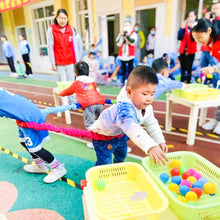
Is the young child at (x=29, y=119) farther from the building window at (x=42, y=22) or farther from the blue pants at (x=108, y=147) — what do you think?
the building window at (x=42, y=22)

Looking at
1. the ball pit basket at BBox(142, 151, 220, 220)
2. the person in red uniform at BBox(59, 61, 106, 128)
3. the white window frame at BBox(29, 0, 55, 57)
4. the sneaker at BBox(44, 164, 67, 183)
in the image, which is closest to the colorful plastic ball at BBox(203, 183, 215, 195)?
the ball pit basket at BBox(142, 151, 220, 220)

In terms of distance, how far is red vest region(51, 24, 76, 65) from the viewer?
11.9ft

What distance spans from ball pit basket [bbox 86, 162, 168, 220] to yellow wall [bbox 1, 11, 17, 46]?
14.0 m

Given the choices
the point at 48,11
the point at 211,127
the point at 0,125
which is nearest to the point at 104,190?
the point at 211,127

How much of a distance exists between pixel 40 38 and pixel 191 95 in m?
11.0

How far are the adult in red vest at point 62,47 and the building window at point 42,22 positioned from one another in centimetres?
777

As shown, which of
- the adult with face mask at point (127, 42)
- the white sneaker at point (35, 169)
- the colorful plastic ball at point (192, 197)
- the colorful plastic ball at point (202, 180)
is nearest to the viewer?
the colorful plastic ball at point (192, 197)

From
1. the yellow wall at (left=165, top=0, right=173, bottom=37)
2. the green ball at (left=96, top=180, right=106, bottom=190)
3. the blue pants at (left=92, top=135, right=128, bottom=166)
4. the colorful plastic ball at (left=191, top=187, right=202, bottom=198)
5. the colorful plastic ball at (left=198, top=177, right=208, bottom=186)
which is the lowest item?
the colorful plastic ball at (left=191, top=187, right=202, bottom=198)

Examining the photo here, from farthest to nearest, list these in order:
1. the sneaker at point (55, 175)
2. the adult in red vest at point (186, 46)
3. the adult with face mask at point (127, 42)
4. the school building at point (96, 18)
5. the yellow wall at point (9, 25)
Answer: the yellow wall at point (9, 25) → the school building at point (96, 18) → the adult with face mask at point (127, 42) → the adult in red vest at point (186, 46) → the sneaker at point (55, 175)

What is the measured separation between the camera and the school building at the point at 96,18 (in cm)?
665

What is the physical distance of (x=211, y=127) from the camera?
10.1 ft

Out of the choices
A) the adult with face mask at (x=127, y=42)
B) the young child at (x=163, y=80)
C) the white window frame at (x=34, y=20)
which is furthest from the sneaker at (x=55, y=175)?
the white window frame at (x=34, y=20)

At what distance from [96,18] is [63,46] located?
5.60 meters

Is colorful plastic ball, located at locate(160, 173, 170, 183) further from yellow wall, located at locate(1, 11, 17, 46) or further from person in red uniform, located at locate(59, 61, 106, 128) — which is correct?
yellow wall, located at locate(1, 11, 17, 46)
